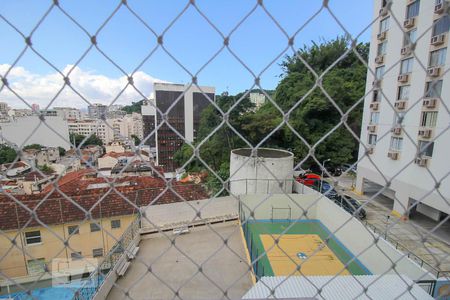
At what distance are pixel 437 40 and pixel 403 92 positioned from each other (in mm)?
1260

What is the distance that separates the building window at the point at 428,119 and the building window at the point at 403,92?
597 mm

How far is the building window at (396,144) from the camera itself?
5957mm

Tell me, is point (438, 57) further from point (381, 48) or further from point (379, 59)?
point (381, 48)

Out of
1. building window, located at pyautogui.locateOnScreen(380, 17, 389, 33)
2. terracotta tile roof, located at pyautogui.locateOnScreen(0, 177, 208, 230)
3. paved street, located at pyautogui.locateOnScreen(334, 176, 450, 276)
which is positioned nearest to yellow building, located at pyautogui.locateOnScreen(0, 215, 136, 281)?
terracotta tile roof, located at pyautogui.locateOnScreen(0, 177, 208, 230)

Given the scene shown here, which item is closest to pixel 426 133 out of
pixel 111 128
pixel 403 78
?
pixel 403 78

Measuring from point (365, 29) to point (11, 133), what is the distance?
1391 mm

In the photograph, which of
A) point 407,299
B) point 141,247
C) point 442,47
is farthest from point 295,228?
point 407,299

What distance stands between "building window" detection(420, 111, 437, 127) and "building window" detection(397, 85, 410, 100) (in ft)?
1.96

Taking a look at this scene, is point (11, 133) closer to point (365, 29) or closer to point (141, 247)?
point (365, 29)

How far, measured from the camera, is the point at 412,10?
18.7 feet

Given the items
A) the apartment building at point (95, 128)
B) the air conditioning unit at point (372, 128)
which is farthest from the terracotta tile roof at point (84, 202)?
the air conditioning unit at point (372, 128)

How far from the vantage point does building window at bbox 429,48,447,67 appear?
491 centimetres

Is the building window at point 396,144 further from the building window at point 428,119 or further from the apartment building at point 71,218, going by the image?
the apartment building at point 71,218

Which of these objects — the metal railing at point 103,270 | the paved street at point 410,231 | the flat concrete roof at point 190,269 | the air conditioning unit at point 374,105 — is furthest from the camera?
the air conditioning unit at point 374,105
